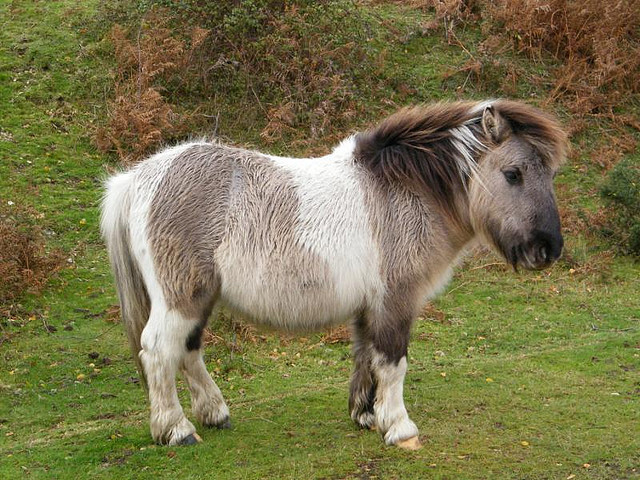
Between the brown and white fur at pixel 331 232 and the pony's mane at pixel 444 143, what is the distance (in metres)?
0.01

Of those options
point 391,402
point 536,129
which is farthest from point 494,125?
point 391,402

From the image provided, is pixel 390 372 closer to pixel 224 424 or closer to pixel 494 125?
pixel 224 424

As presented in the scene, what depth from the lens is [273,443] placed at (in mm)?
6281

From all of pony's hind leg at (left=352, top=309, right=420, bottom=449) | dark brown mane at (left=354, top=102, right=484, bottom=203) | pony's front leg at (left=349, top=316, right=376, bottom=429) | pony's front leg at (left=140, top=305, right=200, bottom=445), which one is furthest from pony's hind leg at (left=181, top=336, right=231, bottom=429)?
dark brown mane at (left=354, top=102, right=484, bottom=203)

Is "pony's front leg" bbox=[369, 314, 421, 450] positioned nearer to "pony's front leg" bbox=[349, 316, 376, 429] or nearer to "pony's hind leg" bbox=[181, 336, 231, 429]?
"pony's front leg" bbox=[349, 316, 376, 429]

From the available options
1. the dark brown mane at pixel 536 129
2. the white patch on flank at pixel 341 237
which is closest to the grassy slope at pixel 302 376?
the white patch on flank at pixel 341 237

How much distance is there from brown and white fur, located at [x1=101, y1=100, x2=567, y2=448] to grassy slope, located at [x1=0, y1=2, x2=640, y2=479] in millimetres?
498

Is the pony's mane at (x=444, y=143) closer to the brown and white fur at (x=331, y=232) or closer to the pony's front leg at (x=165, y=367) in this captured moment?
the brown and white fur at (x=331, y=232)

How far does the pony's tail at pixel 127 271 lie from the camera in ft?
20.6

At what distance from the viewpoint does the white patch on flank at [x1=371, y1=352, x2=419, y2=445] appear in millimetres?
6074

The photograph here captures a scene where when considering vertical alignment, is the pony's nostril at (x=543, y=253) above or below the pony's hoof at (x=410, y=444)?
above

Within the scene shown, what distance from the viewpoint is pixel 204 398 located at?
6543mm

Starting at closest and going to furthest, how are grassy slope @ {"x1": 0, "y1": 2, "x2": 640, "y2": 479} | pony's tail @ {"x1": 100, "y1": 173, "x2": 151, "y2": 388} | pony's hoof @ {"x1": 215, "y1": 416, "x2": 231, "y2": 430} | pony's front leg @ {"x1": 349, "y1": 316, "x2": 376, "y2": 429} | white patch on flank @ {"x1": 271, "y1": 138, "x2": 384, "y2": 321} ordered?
grassy slope @ {"x1": 0, "y1": 2, "x2": 640, "y2": 479}
white patch on flank @ {"x1": 271, "y1": 138, "x2": 384, "y2": 321}
pony's tail @ {"x1": 100, "y1": 173, "x2": 151, "y2": 388}
pony's front leg @ {"x1": 349, "y1": 316, "x2": 376, "y2": 429}
pony's hoof @ {"x1": 215, "y1": 416, "x2": 231, "y2": 430}

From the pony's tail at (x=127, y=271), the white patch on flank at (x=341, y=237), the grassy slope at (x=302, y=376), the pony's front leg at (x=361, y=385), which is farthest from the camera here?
the pony's front leg at (x=361, y=385)
